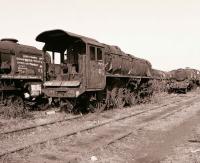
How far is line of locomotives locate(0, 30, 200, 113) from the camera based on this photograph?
13.1 metres

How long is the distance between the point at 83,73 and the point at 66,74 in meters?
1.43

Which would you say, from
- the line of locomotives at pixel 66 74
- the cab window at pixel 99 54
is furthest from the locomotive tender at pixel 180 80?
the cab window at pixel 99 54

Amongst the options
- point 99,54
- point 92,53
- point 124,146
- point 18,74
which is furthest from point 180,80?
point 124,146

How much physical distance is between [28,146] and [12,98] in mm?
7940

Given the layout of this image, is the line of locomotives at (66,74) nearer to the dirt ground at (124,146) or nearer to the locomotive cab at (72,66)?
the locomotive cab at (72,66)

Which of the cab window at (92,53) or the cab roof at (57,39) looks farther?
the cab roof at (57,39)

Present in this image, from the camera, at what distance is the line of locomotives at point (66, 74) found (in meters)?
13.1

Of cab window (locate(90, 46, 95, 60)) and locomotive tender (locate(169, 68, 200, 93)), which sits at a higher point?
cab window (locate(90, 46, 95, 60))

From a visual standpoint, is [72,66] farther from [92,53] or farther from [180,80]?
[180,80]

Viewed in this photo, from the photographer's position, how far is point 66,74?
13.9 m

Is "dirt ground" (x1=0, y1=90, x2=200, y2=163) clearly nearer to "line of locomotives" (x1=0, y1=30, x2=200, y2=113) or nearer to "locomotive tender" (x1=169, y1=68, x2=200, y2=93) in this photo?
"line of locomotives" (x1=0, y1=30, x2=200, y2=113)

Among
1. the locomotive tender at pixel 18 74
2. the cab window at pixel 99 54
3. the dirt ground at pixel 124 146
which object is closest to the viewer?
the dirt ground at pixel 124 146

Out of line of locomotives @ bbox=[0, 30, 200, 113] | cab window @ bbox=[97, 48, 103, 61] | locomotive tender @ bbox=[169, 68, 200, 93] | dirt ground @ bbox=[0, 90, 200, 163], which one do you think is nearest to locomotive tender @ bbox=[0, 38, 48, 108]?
line of locomotives @ bbox=[0, 30, 200, 113]

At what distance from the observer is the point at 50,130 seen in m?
9.88
